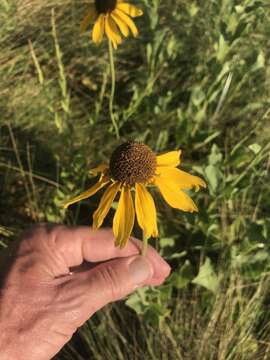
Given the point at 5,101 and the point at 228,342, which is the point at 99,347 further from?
the point at 5,101

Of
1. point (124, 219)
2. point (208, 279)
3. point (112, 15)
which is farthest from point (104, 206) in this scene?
point (112, 15)

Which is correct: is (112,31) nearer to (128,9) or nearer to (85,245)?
(128,9)

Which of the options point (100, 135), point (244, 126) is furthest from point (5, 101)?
point (244, 126)

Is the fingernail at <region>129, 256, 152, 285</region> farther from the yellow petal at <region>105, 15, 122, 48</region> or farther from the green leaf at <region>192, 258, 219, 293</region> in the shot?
the yellow petal at <region>105, 15, 122, 48</region>

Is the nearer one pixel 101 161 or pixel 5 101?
pixel 101 161

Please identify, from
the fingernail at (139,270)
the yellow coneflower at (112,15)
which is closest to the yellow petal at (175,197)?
the fingernail at (139,270)

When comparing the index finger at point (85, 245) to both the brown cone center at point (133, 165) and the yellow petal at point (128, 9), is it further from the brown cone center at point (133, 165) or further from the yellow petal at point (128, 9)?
the yellow petal at point (128, 9)
